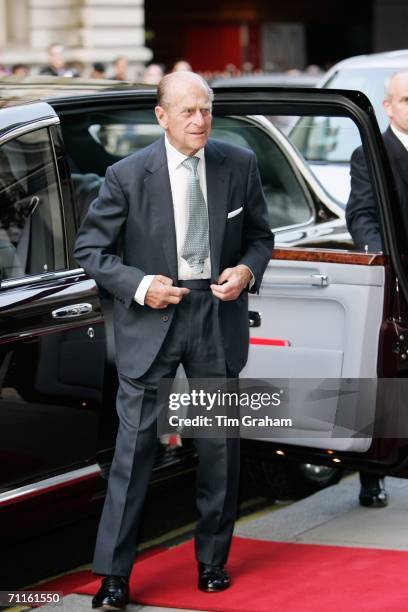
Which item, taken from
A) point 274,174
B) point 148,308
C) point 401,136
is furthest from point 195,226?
point 274,174

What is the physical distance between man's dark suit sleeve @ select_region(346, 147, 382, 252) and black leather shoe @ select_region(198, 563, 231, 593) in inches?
50.9

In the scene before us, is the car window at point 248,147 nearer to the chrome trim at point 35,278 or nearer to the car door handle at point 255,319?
the chrome trim at point 35,278

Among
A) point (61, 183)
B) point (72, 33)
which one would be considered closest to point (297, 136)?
point (61, 183)

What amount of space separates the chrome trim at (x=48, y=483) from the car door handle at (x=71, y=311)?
0.57 m

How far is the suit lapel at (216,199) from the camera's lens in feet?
14.4

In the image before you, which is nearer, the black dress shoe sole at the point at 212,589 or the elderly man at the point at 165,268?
the elderly man at the point at 165,268

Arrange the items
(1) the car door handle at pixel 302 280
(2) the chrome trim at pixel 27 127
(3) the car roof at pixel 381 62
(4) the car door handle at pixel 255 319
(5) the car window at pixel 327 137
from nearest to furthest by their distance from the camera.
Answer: (2) the chrome trim at pixel 27 127 → (1) the car door handle at pixel 302 280 → (4) the car door handle at pixel 255 319 → (5) the car window at pixel 327 137 → (3) the car roof at pixel 381 62

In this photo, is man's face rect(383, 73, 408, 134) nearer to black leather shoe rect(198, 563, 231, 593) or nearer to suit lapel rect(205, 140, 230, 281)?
suit lapel rect(205, 140, 230, 281)

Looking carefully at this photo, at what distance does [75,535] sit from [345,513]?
119cm

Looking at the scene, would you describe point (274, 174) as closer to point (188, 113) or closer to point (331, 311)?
point (331, 311)

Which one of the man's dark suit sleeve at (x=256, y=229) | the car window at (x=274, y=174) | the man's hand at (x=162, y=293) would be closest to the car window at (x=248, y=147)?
the car window at (x=274, y=174)

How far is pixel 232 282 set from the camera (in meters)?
4.34

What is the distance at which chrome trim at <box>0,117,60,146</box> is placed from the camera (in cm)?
475

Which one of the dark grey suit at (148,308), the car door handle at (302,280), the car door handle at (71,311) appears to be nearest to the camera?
the dark grey suit at (148,308)
